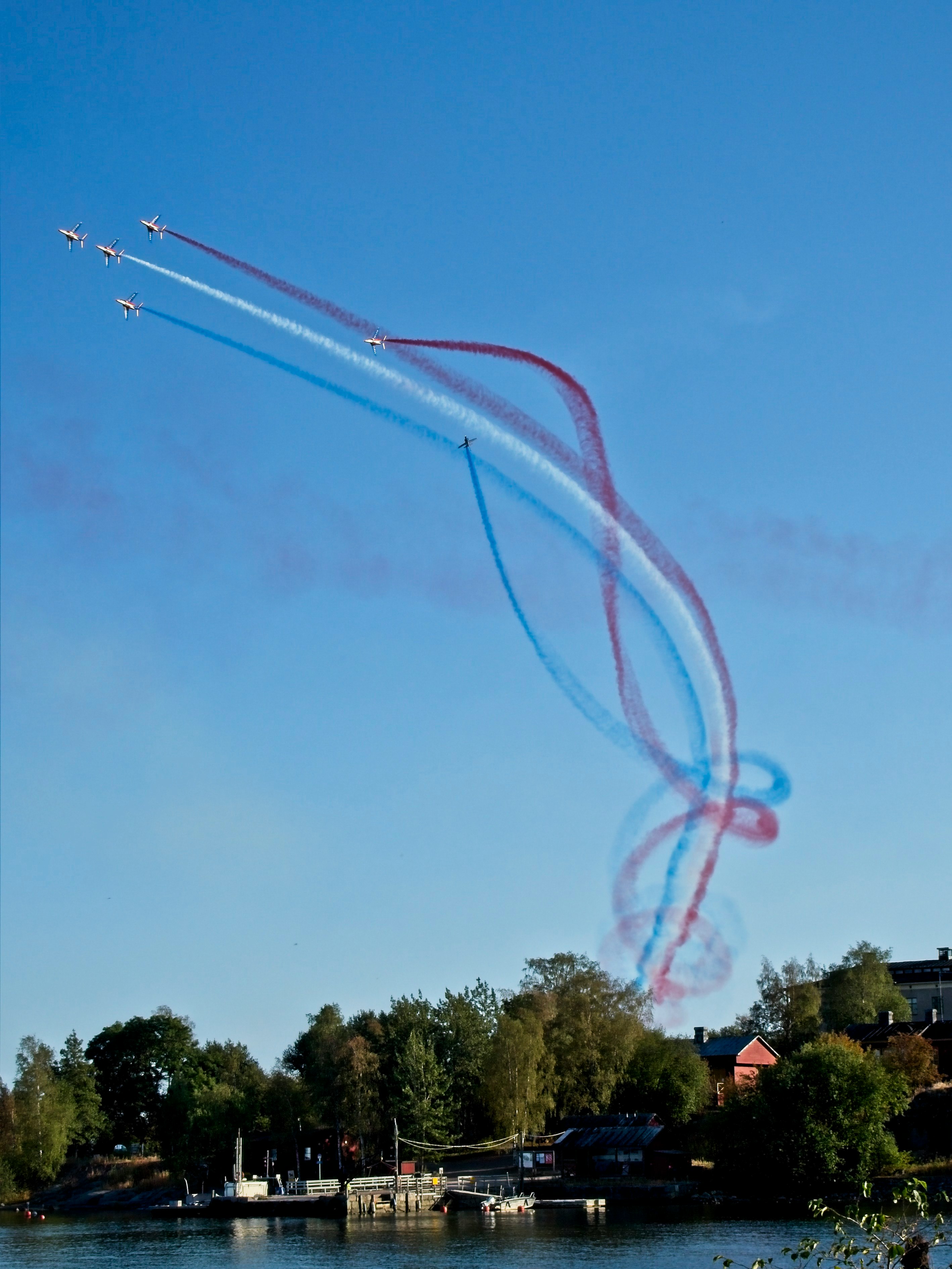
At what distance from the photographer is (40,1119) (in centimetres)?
A: 11131

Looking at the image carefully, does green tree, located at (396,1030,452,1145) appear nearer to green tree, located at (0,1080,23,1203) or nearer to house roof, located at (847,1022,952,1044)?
house roof, located at (847,1022,952,1044)

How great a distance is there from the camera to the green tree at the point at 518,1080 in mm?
92188

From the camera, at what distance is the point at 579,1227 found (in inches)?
2606

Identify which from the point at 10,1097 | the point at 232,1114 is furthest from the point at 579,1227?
the point at 10,1097

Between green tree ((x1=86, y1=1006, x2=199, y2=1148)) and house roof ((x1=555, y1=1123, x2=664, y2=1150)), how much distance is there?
179 feet

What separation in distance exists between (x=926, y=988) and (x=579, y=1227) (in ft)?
263

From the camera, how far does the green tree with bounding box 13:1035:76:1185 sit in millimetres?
110688

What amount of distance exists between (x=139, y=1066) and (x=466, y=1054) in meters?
55.0

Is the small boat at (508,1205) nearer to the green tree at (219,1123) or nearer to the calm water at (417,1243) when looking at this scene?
the calm water at (417,1243)

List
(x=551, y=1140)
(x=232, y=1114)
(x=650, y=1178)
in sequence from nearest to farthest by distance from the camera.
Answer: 1. (x=650, y=1178)
2. (x=551, y=1140)
3. (x=232, y=1114)

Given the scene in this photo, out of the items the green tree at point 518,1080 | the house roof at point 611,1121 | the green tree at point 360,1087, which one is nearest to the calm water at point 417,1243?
the green tree at point 360,1087

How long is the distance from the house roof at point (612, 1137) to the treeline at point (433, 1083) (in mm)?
2768

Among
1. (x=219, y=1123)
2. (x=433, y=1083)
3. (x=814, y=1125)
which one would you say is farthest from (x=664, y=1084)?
(x=219, y=1123)

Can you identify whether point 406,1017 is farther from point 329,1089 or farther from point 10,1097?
point 10,1097
